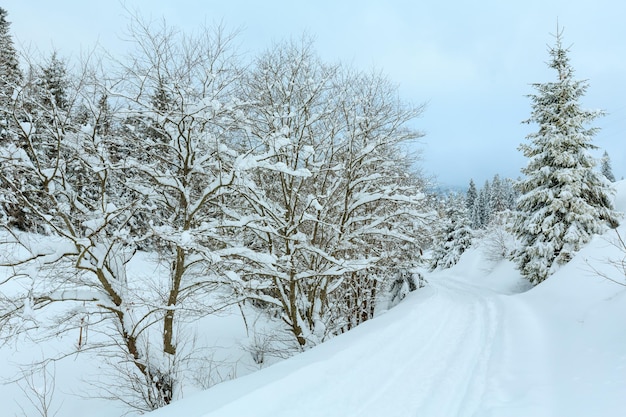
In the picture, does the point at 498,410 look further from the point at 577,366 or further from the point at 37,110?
the point at 37,110

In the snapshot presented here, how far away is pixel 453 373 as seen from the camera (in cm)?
522

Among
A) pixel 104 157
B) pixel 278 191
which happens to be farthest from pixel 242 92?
pixel 104 157

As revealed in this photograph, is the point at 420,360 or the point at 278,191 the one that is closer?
the point at 420,360

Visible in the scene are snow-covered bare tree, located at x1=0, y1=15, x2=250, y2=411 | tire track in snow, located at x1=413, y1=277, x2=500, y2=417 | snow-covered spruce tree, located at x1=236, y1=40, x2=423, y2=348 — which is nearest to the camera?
tire track in snow, located at x1=413, y1=277, x2=500, y2=417

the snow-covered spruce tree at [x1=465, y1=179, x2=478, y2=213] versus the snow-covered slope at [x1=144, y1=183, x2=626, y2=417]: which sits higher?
the snow-covered spruce tree at [x1=465, y1=179, x2=478, y2=213]

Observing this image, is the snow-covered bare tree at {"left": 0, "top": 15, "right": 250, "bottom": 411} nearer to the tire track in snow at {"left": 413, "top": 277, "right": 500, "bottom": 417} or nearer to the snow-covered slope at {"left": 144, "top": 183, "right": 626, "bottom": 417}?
the snow-covered slope at {"left": 144, "top": 183, "right": 626, "bottom": 417}

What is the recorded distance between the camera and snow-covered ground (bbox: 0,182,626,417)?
157 inches

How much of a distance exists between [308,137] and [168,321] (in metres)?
6.46

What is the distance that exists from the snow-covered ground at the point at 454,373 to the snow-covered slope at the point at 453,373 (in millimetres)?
15

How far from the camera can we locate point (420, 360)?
5.72m

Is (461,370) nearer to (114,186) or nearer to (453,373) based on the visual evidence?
(453,373)

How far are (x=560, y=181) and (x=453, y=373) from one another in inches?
661

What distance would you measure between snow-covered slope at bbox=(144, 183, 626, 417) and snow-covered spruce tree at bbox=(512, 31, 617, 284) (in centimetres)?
924

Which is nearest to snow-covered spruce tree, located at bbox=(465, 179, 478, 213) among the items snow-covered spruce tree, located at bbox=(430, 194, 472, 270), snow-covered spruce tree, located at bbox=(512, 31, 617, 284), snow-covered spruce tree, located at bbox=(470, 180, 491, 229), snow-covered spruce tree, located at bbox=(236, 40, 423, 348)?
snow-covered spruce tree, located at bbox=(470, 180, 491, 229)
